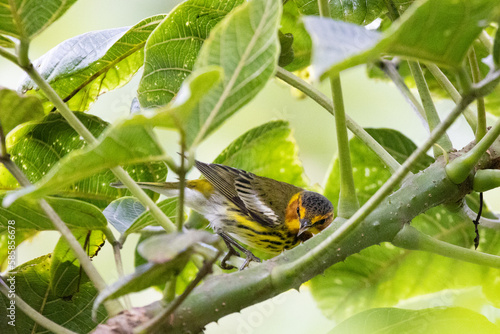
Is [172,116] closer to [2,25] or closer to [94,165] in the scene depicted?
[94,165]

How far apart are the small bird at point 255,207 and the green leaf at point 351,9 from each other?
647 mm

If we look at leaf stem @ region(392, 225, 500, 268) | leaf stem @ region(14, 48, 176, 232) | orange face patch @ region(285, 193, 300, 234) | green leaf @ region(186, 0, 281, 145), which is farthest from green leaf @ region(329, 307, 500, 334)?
orange face patch @ region(285, 193, 300, 234)

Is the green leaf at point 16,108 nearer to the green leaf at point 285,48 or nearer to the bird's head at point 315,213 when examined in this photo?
the green leaf at point 285,48

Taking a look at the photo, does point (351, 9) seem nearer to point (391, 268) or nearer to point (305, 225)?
point (391, 268)

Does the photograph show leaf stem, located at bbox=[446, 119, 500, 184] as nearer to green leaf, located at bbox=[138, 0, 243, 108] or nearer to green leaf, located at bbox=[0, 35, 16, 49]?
green leaf, located at bbox=[138, 0, 243, 108]

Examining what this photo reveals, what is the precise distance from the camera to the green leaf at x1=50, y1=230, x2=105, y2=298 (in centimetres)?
78

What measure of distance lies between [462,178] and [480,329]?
0.22 m

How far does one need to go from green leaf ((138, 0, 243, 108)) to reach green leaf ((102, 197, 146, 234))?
16 centimetres

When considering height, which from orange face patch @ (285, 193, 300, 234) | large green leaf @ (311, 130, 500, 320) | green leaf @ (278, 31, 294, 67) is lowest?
orange face patch @ (285, 193, 300, 234)

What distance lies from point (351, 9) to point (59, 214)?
58 cm

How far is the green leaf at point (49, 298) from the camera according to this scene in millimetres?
812

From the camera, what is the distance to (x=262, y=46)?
1.44ft

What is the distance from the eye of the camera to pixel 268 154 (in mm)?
1139

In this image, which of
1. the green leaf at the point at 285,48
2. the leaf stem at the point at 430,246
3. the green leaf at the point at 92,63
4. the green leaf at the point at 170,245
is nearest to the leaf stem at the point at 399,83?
the green leaf at the point at 285,48
